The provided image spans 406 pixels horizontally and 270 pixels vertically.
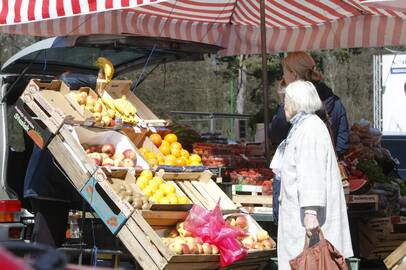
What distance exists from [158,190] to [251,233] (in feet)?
2.99

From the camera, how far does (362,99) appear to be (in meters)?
38.3

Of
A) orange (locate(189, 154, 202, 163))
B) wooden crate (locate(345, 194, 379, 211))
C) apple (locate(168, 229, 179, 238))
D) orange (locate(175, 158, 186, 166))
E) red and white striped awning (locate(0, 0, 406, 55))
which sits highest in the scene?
red and white striped awning (locate(0, 0, 406, 55))

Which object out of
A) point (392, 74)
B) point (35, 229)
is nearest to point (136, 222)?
point (35, 229)

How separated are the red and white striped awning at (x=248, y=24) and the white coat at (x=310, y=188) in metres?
4.48

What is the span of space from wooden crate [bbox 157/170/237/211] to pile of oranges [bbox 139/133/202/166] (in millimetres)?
186

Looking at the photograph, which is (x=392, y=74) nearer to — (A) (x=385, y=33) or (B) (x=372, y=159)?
(A) (x=385, y=33)

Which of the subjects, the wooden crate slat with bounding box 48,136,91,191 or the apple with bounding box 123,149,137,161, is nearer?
the wooden crate slat with bounding box 48,136,91,191

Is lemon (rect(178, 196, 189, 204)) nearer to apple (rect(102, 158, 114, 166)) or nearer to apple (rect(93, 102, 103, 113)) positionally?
apple (rect(102, 158, 114, 166))

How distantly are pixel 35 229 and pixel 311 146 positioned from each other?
284 cm

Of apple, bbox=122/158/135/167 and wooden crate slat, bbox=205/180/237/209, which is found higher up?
apple, bbox=122/158/135/167

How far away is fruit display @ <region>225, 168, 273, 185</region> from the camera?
29.0 feet

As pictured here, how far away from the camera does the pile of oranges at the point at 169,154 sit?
Result: 27.8 feet

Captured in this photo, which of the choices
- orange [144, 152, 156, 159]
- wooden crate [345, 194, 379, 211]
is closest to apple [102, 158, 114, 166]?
orange [144, 152, 156, 159]

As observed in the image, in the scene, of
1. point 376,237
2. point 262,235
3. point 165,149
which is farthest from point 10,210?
point 376,237
